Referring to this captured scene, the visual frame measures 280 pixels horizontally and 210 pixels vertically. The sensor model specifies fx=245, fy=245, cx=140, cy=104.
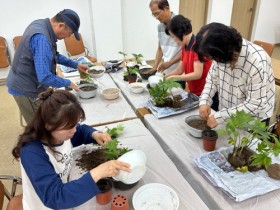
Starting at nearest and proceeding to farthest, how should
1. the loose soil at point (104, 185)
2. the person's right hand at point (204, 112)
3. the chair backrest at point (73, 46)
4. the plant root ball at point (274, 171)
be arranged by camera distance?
the loose soil at point (104, 185) → the plant root ball at point (274, 171) → the person's right hand at point (204, 112) → the chair backrest at point (73, 46)

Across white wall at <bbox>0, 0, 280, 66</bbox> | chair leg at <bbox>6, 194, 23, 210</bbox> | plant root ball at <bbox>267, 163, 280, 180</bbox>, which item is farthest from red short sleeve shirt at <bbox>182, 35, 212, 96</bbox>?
white wall at <bbox>0, 0, 280, 66</bbox>

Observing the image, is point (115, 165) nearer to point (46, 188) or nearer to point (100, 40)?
point (46, 188)

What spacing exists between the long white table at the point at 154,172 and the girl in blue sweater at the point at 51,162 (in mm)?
148

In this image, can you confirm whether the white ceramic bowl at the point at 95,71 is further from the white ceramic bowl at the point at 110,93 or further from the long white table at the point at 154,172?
the long white table at the point at 154,172

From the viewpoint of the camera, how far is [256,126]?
3.59 ft

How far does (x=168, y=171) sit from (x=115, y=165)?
34 cm

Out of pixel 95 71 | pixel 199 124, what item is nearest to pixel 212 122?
pixel 199 124

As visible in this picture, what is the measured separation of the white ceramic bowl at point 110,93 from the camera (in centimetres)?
198

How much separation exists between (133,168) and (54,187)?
0.31 m

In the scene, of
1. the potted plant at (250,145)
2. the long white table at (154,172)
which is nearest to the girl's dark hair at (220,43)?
the potted plant at (250,145)

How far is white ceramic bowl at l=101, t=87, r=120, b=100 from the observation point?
1980 mm

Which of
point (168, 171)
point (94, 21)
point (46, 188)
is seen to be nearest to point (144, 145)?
point (168, 171)

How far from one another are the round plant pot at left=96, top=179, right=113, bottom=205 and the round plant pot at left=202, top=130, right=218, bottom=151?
573 mm

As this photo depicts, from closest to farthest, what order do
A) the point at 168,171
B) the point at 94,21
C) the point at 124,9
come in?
the point at 168,171, the point at 94,21, the point at 124,9
